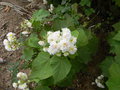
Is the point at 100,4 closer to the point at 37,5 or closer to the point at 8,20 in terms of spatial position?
the point at 37,5

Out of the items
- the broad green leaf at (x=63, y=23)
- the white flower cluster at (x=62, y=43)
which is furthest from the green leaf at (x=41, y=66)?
the broad green leaf at (x=63, y=23)

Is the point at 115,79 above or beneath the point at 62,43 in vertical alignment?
beneath

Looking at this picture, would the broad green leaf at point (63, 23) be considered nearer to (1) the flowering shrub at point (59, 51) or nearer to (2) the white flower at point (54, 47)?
(1) the flowering shrub at point (59, 51)

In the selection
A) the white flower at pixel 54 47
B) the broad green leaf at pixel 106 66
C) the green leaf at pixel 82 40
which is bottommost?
the broad green leaf at pixel 106 66

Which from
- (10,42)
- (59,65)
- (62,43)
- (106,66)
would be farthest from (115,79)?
(10,42)

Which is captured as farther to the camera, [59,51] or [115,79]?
[115,79]

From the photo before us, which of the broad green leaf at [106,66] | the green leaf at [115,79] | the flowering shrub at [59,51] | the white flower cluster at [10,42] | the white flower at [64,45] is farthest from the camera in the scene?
the broad green leaf at [106,66]

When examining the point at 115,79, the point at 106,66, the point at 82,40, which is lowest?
the point at 106,66

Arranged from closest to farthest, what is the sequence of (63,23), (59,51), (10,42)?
1. (59,51)
2. (10,42)
3. (63,23)

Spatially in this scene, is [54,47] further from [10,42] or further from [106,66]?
[106,66]

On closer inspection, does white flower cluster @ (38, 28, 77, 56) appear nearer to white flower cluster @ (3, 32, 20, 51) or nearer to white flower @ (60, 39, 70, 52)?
white flower @ (60, 39, 70, 52)

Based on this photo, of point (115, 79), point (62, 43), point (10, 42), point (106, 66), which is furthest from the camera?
point (106, 66)
